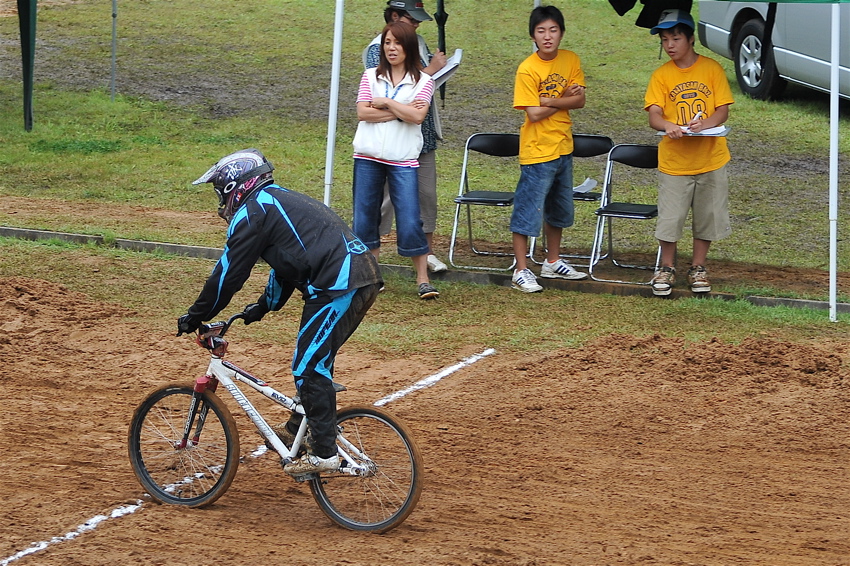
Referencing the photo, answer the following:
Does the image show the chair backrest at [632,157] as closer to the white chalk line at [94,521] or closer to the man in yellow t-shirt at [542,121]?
the man in yellow t-shirt at [542,121]

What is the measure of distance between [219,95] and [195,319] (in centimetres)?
1386

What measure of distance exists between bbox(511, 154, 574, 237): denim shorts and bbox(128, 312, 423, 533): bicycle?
4.26m

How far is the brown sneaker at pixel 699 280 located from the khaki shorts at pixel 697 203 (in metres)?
0.27

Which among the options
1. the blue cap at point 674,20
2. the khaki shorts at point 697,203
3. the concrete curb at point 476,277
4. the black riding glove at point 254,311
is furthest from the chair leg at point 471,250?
the black riding glove at point 254,311

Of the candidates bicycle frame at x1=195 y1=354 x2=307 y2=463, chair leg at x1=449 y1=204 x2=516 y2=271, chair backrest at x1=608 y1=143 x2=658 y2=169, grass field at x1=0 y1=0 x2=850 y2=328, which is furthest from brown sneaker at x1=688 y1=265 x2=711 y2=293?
bicycle frame at x1=195 y1=354 x2=307 y2=463

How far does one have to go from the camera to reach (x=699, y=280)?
9359 millimetres

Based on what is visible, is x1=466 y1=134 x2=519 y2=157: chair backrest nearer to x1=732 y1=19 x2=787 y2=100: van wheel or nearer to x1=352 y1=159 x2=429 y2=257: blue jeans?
x1=352 y1=159 x2=429 y2=257: blue jeans

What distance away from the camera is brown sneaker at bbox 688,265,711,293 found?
9352mm

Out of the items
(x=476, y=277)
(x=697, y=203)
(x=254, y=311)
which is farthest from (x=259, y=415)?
(x=697, y=203)

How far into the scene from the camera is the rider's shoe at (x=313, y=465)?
5.31m

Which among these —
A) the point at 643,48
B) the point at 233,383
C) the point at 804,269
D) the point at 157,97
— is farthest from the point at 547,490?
the point at 643,48

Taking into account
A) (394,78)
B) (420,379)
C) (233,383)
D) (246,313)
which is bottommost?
(420,379)

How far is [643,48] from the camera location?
823 inches

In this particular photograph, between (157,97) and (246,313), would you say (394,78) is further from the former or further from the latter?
(157,97)
